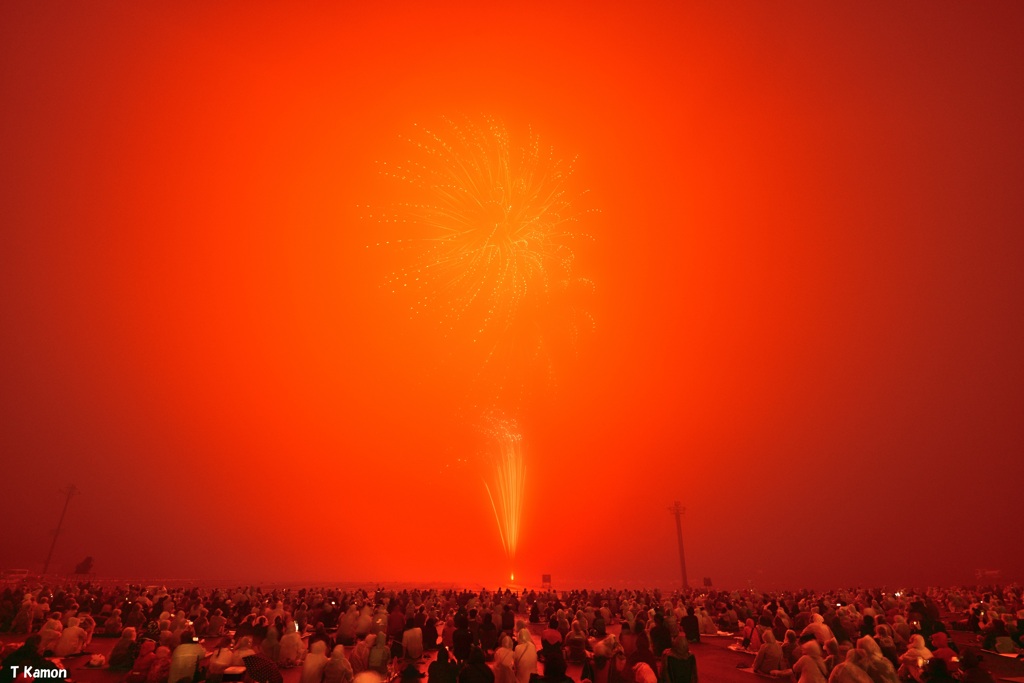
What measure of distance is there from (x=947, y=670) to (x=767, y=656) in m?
5.49

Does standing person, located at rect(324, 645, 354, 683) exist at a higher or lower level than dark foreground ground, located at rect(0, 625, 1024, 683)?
higher

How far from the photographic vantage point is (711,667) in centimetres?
1652

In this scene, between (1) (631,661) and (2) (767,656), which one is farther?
(2) (767,656)

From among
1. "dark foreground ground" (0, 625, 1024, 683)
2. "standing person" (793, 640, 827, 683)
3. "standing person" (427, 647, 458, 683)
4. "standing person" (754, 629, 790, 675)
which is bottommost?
"dark foreground ground" (0, 625, 1024, 683)

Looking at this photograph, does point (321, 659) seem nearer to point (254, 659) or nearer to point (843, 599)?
point (254, 659)

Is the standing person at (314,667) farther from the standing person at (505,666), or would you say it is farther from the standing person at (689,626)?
the standing person at (689,626)

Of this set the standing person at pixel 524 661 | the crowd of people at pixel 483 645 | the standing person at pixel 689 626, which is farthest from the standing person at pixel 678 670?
the standing person at pixel 689 626

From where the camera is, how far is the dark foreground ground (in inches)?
531

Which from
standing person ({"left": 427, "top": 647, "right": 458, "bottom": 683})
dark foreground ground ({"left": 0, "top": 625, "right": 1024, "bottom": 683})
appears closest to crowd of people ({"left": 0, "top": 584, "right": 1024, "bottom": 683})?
standing person ({"left": 427, "top": 647, "right": 458, "bottom": 683})

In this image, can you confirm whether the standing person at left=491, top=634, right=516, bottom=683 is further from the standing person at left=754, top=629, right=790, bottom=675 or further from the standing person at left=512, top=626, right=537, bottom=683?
→ the standing person at left=754, top=629, right=790, bottom=675

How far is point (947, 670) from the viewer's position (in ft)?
34.6

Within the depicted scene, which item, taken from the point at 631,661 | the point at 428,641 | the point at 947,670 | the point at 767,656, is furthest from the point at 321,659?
the point at 947,670

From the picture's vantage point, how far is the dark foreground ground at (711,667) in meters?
13.5

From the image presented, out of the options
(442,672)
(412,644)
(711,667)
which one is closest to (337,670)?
(442,672)
